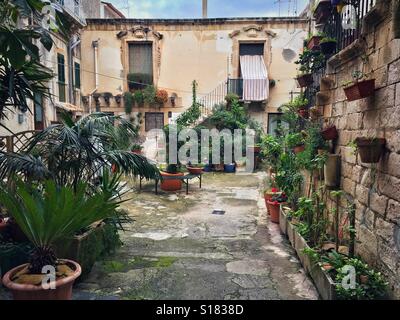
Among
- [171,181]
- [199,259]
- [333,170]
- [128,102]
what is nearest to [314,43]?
[333,170]

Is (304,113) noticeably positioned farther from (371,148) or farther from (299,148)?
(371,148)

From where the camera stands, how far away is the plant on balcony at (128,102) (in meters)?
14.0

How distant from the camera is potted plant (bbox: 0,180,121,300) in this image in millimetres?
2359

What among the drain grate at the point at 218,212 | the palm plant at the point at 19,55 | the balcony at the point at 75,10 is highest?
the balcony at the point at 75,10

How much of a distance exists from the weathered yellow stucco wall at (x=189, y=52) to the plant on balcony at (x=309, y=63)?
8.92 metres

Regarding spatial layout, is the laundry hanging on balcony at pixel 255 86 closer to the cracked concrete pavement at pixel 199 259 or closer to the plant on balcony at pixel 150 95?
the plant on balcony at pixel 150 95

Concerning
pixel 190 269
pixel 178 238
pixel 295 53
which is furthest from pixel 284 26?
pixel 190 269

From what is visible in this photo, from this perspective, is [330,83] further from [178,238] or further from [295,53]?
[295,53]

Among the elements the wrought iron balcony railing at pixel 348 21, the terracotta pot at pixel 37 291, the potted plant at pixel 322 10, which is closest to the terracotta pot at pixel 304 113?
the wrought iron balcony railing at pixel 348 21

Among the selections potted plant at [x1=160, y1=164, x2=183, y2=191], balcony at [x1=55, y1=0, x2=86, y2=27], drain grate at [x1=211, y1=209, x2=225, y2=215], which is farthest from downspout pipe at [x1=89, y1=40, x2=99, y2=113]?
drain grate at [x1=211, y1=209, x2=225, y2=215]

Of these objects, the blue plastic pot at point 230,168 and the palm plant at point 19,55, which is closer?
the palm plant at point 19,55
